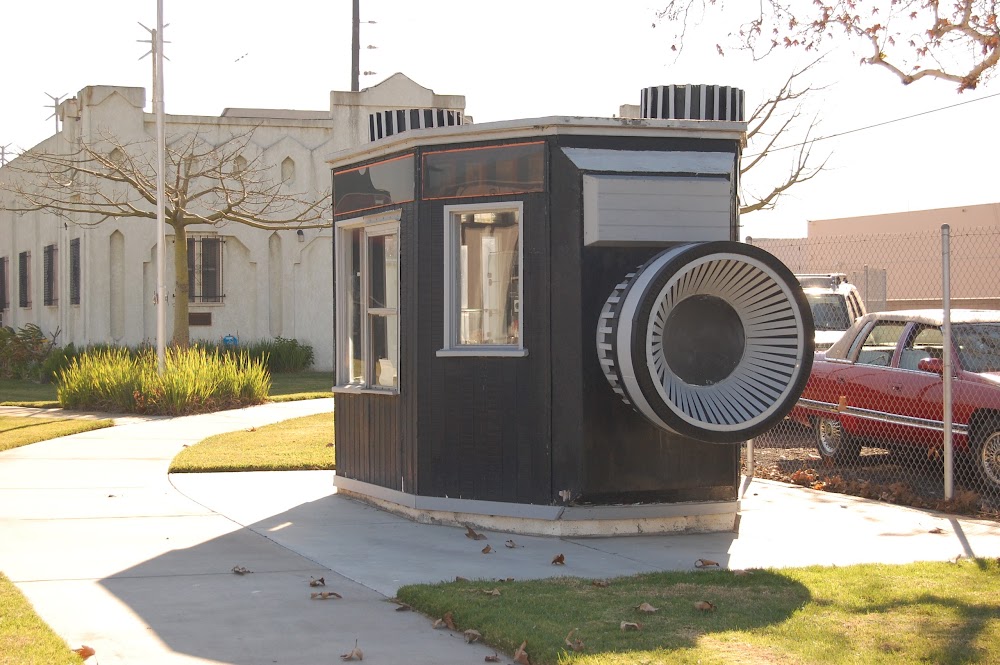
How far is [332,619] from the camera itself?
6637 millimetres

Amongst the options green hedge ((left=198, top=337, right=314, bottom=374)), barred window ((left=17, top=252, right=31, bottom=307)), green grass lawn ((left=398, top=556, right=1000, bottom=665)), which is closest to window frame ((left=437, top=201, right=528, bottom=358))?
green grass lawn ((left=398, top=556, right=1000, bottom=665))

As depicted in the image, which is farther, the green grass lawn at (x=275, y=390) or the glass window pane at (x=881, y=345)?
the green grass lawn at (x=275, y=390)

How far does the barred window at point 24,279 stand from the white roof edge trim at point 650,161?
31.6m

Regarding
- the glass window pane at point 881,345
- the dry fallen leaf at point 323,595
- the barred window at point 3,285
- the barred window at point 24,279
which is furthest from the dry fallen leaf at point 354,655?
the barred window at point 3,285

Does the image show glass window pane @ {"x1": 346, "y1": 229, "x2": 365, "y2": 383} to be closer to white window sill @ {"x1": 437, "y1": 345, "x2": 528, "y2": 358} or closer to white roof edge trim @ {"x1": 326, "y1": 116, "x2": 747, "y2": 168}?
white roof edge trim @ {"x1": 326, "y1": 116, "x2": 747, "y2": 168}

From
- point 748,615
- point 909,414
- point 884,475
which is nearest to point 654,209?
point 748,615

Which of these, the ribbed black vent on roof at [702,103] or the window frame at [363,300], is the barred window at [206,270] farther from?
the ribbed black vent on roof at [702,103]

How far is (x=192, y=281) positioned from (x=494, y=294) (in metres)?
22.4

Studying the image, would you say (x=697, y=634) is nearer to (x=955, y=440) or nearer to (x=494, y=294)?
(x=494, y=294)

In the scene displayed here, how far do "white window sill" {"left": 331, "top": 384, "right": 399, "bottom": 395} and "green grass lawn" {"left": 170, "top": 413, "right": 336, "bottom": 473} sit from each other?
8.55ft

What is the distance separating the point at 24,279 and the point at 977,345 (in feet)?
108

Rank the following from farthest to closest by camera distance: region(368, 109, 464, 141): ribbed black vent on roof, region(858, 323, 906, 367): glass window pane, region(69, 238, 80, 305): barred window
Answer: region(69, 238, 80, 305): barred window, region(858, 323, 906, 367): glass window pane, region(368, 109, 464, 141): ribbed black vent on roof

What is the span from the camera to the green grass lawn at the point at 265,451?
13.3 m

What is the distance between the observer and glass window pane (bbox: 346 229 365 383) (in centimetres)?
1096
